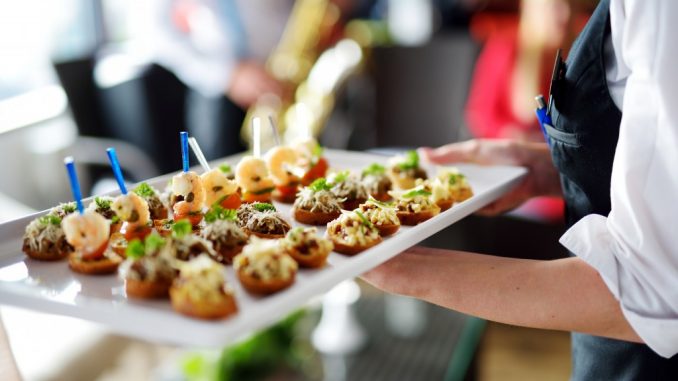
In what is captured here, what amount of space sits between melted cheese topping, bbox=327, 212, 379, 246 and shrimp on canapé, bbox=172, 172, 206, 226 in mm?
316

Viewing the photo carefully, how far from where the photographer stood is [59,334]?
105 inches

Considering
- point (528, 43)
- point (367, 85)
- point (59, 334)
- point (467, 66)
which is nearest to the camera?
point (59, 334)

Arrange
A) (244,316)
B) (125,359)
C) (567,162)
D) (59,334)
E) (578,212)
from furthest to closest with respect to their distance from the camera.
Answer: (125,359) < (59,334) < (578,212) < (567,162) < (244,316)

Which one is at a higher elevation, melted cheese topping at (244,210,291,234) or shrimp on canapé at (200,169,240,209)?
shrimp on canapé at (200,169,240,209)

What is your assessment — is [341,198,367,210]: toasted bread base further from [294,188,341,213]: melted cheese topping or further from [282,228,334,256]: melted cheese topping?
[282,228,334,256]: melted cheese topping

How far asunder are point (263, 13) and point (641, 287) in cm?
396

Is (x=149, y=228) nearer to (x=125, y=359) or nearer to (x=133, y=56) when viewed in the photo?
(x=125, y=359)

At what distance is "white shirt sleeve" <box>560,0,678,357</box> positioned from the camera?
3.62 feet

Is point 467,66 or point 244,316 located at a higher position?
point 244,316

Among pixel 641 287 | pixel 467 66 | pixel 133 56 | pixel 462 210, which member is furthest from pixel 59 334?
pixel 467 66

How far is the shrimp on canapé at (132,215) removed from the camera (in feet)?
4.68

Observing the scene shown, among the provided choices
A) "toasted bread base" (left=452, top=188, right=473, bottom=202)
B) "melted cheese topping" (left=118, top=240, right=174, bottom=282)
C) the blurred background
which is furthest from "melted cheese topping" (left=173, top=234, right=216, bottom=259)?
the blurred background

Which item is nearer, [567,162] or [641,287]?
[641,287]

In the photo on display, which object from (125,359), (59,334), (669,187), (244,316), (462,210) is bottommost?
(125,359)
